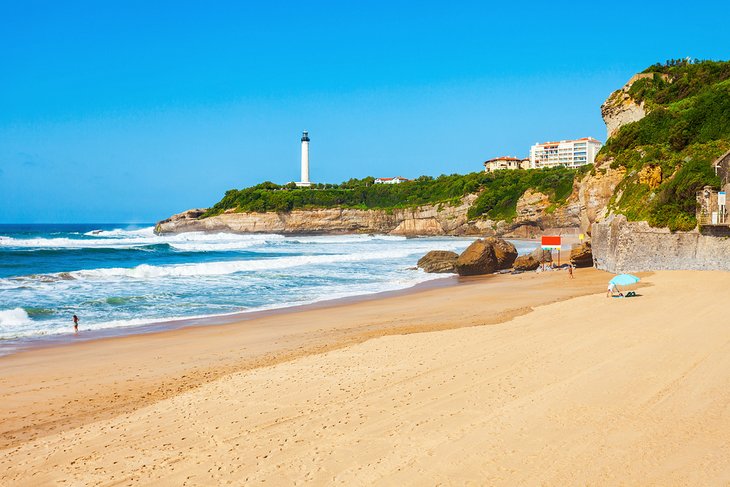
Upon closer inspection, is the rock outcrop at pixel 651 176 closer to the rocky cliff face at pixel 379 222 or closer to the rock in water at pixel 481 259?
the rock in water at pixel 481 259

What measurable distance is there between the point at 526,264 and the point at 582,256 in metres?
2.65

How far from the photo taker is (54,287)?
78.0 feet

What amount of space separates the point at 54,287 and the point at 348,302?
12.3m

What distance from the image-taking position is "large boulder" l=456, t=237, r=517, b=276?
2834 centimetres

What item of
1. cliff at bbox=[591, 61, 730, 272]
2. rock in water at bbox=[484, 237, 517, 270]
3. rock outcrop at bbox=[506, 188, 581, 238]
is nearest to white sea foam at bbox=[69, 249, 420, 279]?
rock in water at bbox=[484, 237, 517, 270]

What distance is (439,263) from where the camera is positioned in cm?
3028

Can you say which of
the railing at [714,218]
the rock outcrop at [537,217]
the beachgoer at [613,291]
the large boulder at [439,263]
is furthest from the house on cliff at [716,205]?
the rock outcrop at [537,217]

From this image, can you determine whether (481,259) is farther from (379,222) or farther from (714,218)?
(379,222)

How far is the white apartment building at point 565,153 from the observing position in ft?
Result: 398

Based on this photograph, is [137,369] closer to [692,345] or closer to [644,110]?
[692,345]

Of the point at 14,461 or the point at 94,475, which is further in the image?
the point at 14,461

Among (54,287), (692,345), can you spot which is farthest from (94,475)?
(54,287)

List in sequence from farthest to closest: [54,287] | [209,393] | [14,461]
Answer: [54,287] → [209,393] → [14,461]

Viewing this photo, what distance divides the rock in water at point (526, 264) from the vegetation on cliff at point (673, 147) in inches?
206
